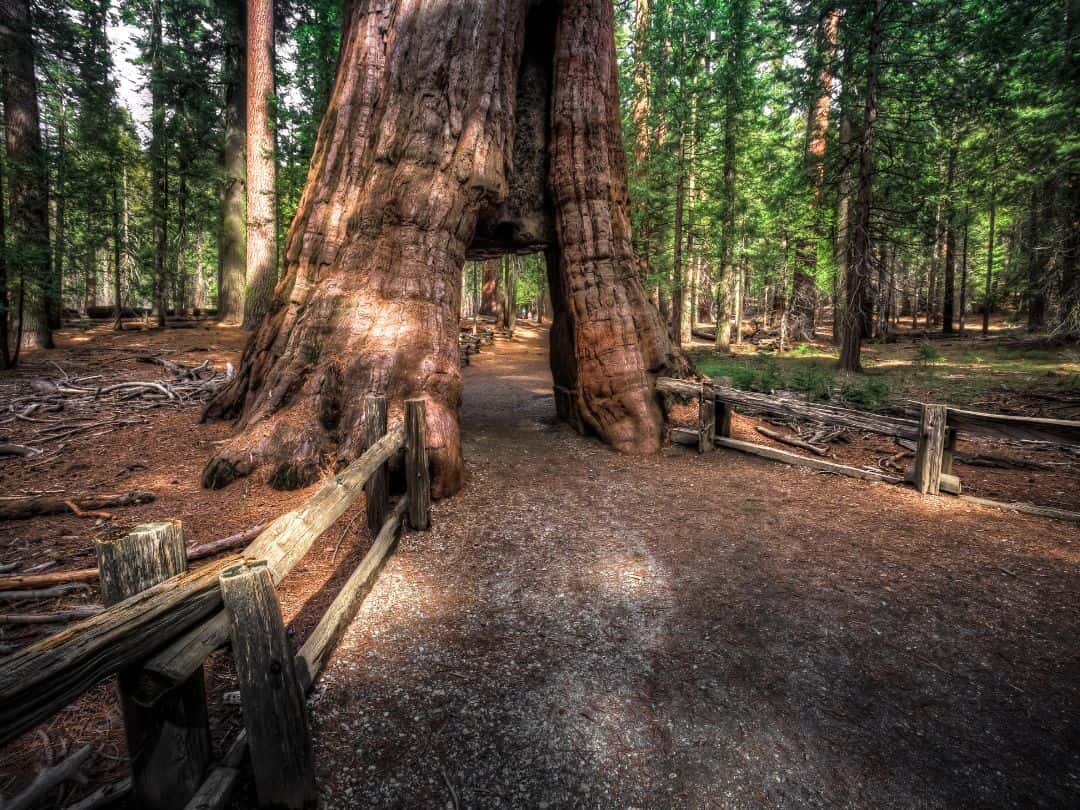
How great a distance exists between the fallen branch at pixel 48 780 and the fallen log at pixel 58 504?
3.56 meters

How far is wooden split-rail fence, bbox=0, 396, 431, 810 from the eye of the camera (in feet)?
4.45

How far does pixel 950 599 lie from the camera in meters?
3.91

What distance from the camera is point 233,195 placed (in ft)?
57.6

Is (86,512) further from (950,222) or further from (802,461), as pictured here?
(950,222)

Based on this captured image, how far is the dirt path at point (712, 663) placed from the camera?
2.39 meters

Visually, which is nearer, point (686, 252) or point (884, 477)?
point (884, 477)

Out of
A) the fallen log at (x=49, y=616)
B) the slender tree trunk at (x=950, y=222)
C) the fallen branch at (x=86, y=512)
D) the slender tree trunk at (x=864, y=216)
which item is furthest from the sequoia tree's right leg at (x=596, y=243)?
the slender tree trunk at (x=950, y=222)

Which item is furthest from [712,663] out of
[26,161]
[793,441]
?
[26,161]

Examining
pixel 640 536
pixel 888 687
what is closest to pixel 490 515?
pixel 640 536

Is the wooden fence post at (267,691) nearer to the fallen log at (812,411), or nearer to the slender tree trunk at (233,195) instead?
the fallen log at (812,411)

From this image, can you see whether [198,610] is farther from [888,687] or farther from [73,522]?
[73,522]

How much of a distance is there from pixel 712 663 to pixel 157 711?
289 cm

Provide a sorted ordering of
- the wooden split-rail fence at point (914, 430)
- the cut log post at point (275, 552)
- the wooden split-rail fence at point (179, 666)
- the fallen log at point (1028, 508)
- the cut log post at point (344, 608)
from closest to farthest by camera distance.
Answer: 1. the wooden split-rail fence at point (179, 666)
2. the cut log post at point (275, 552)
3. the cut log post at point (344, 608)
4. the fallen log at point (1028, 508)
5. the wooden split-rail fence at point (914, 430)

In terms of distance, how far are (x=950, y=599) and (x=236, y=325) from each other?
19.3 metres
